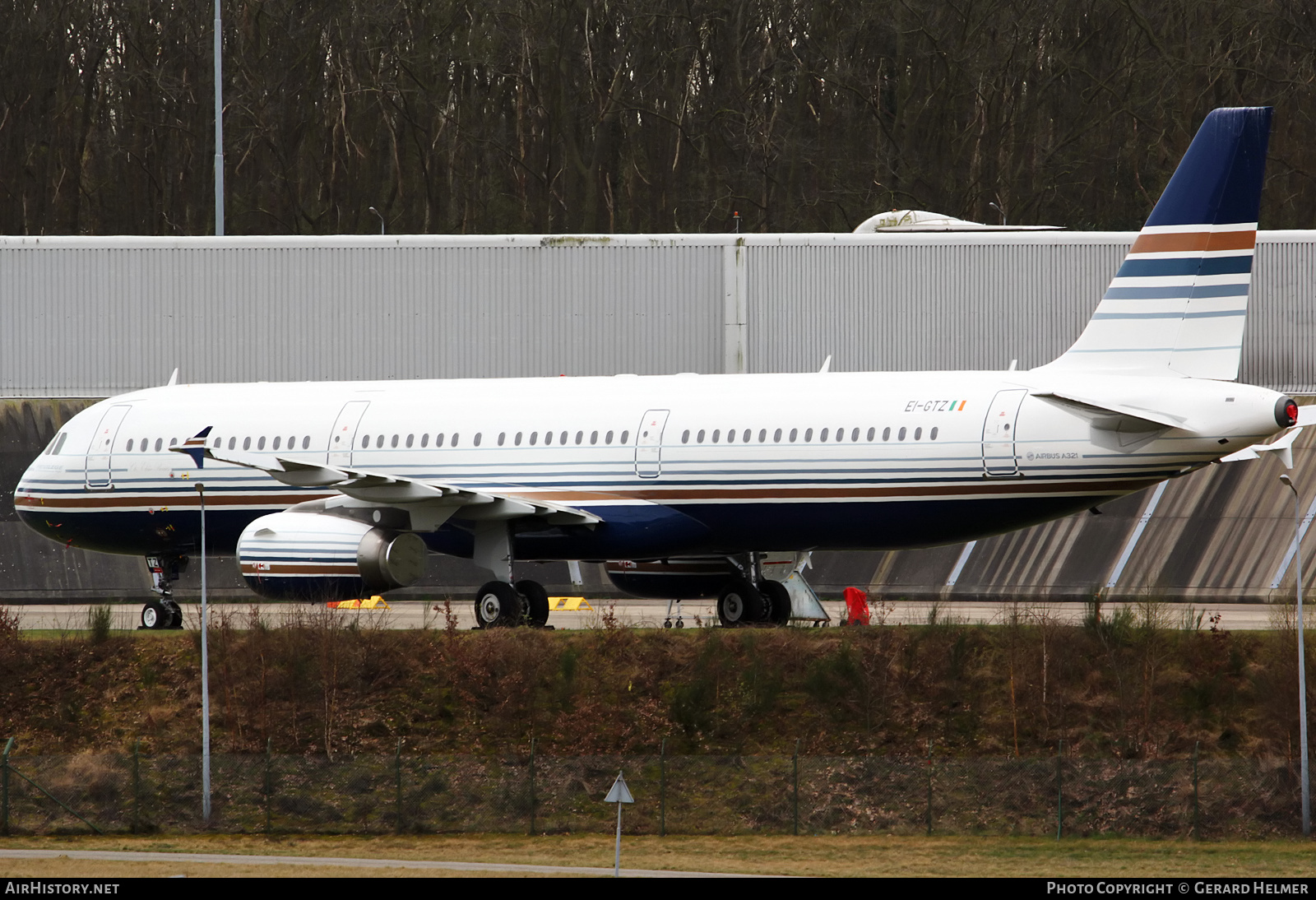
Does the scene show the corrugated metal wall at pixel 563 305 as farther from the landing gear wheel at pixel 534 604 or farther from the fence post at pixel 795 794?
the fence post at pixel 795 794

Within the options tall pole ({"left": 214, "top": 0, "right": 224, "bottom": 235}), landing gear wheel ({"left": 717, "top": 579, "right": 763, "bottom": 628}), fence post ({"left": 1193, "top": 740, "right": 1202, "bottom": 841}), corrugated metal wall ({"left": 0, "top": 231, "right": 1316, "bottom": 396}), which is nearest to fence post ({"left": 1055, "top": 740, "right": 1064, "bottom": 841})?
fence post ({"left": 1193, "top": 740, "right": 1202, "bottom": 841})

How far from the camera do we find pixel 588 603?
131ft

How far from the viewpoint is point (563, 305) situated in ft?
142

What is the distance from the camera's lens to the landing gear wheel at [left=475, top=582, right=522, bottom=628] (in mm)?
28812

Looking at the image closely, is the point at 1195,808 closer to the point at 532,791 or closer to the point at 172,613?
the point at 532,791

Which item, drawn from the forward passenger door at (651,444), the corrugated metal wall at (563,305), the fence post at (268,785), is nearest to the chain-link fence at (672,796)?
the fence post at (268,785)

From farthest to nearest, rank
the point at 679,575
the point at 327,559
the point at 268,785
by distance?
the point at 679,575 → the point at 268,785 → the point at 327,559

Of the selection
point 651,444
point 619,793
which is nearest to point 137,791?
point 651,444

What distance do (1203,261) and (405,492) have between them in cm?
1172

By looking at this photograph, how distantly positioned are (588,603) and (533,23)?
105ft

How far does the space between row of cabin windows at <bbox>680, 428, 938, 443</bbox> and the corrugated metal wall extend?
14.7 meters

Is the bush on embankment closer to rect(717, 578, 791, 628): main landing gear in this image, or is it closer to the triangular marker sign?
rect(717, 578, 791, 628): main landing gear

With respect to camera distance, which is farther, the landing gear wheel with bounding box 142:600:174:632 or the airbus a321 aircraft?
the landing gear wheel with bounding box 142:600:174:632
